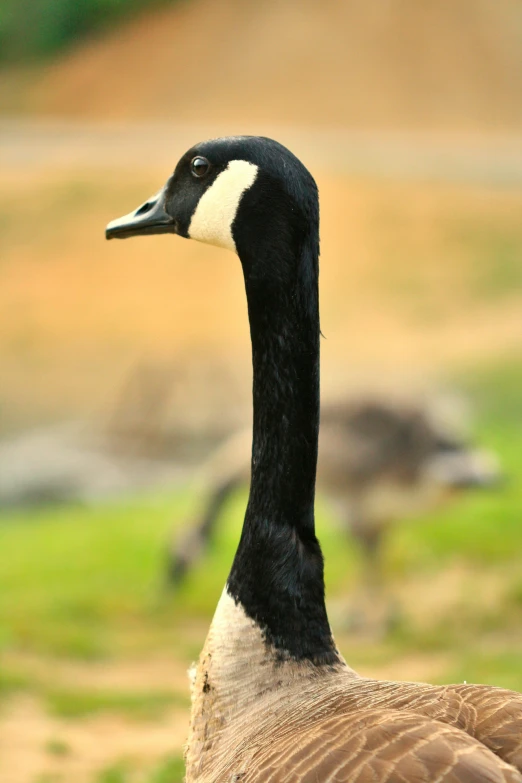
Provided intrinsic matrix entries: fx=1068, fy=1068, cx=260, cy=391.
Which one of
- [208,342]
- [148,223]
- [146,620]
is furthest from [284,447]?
[208,342]

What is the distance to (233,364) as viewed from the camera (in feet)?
41.4

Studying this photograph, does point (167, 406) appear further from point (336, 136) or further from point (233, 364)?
point (336, 136)

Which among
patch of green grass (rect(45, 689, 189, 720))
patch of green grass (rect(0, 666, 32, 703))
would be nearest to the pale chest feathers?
patch of green grass (rect(45, 689, 189, 720))

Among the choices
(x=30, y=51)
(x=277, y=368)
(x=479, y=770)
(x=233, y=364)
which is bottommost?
(x=479, y=770)

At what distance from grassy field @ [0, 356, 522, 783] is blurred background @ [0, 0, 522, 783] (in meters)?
0.02

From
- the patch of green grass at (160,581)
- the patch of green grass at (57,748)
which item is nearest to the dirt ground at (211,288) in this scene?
the patch of green grass at (160,581)

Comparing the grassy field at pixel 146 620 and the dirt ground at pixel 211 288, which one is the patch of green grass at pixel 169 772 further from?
the dirt ground at pixel 211 288

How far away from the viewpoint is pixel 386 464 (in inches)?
231

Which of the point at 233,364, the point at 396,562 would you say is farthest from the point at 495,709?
the point at 233,364

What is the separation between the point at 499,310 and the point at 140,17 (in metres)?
13.5

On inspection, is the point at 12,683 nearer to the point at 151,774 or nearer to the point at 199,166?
the point at 151,774

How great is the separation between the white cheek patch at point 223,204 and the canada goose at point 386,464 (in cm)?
342

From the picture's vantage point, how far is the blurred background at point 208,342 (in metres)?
5.93

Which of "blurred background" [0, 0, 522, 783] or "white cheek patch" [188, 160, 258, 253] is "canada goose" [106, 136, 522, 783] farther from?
"blurred background" [0, 0, 522, 783]
